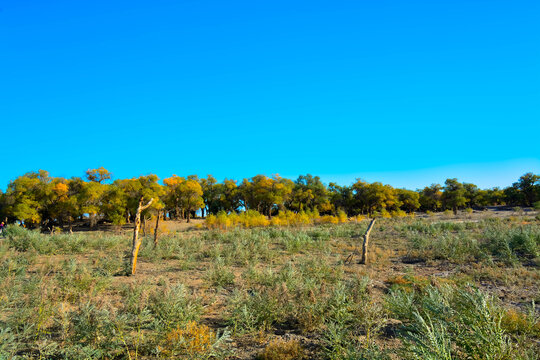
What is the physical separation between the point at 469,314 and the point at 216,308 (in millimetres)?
4695

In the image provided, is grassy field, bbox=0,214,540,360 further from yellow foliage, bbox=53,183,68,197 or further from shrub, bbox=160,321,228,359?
yellow foliage, bbox=53,183,68,197

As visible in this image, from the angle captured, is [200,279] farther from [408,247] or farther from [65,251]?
[408,247]

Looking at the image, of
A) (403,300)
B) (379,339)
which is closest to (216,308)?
(379,339)

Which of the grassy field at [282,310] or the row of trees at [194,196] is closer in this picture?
the grassy field at [282,310]

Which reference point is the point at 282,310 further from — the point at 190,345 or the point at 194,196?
the point at 194,196

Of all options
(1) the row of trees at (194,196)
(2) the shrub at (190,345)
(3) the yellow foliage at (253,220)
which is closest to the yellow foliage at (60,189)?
(1) the row of trees at (194,196)

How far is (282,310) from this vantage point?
533 cm

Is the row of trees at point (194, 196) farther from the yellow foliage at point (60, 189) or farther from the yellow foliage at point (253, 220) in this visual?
the yellow foliage at point (253, 220)

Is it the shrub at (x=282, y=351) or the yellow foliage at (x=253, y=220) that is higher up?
the yellow foliage at (x=253, y=220)

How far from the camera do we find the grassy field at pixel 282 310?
3541 millimetres

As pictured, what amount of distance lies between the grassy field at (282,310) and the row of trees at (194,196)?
11.8 m

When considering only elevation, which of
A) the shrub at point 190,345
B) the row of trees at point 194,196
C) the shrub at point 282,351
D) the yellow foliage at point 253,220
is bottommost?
the shrub at point 282,351

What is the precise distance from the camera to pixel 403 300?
17.0 feet

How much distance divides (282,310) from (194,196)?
121ft
